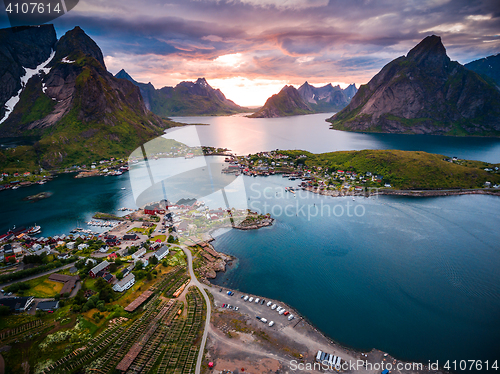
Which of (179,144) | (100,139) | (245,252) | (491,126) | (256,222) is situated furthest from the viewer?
(491,126)

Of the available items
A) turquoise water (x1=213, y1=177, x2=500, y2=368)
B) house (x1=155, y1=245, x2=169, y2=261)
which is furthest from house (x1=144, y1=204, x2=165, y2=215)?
turquoise water (x1=213, y1=177, x2=500, y2=368)

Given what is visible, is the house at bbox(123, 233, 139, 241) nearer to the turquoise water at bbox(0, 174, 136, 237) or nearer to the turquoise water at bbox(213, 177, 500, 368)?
the turquoise water at bbox(0, 174, 136, 237)

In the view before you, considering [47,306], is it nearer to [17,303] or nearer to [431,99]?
[17,303]

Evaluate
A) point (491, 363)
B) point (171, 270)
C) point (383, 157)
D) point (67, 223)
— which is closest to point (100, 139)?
point (67, 223)

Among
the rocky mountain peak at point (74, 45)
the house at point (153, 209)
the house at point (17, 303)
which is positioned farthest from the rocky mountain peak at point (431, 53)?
the house at point (17, 303)

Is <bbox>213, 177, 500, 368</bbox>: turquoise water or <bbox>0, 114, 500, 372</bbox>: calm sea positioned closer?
<bbox>213, 177, 500, 368</bbox>: turquoise water

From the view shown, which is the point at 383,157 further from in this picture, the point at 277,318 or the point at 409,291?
the point at 277,318
